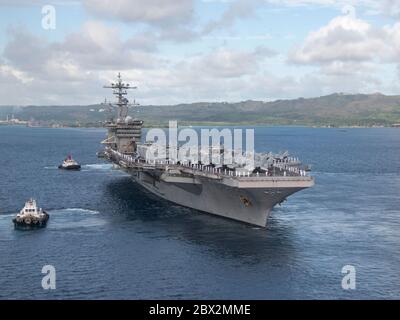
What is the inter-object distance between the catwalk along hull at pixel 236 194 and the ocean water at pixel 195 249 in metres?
1.18

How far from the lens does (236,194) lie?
4459 centimetres

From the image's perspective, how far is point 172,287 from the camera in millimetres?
31469

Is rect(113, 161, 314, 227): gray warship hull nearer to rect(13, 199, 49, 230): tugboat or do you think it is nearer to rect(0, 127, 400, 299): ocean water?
rect(0, 127, 400, 299): ocean water

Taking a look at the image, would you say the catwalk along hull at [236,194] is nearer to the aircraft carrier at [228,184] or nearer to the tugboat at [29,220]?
the aircraft carrier at [228,184]

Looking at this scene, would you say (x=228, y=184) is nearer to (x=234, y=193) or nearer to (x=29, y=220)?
(x=234, y=193)

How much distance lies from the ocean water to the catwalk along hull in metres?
1.18

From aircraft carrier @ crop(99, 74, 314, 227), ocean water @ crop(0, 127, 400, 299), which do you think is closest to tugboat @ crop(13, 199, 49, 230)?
ocean water @ crop(0, 127, 400, 299)

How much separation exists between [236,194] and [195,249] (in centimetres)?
765

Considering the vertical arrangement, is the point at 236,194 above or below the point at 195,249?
above

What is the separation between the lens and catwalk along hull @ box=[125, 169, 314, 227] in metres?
40.8

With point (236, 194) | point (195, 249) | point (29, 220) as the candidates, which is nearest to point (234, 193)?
point (236, 194)
